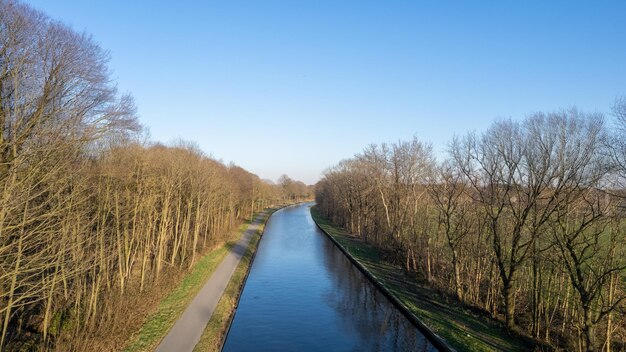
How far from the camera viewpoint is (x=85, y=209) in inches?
631

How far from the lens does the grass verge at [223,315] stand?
52.8 feet

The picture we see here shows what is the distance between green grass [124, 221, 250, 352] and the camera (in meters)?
15.3

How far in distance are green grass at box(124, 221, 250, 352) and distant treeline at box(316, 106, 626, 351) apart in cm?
1490

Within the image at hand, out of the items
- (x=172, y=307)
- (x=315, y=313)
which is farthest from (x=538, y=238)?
(x=172, y=307)

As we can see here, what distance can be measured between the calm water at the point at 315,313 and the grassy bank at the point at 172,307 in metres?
2.76

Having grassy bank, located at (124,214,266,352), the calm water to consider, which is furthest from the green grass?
the calm water

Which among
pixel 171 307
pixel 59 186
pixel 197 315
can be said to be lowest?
pixel 197 315

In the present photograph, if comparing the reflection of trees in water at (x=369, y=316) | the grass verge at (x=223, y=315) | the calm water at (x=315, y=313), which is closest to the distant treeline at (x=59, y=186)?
the grass verge at (x=223, y=315)

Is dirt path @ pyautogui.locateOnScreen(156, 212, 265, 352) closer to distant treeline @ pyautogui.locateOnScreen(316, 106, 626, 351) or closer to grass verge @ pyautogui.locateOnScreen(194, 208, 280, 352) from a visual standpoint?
grass verge @ pyautogui.locateOnScreen(194, 208, 280, 352)

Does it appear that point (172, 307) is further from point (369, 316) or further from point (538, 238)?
point (538, 238)

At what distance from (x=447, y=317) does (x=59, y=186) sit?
1781 cm

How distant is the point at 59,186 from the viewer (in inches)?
529

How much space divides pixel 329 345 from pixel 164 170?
14.3 metres

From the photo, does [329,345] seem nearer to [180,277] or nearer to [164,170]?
[180,277]
